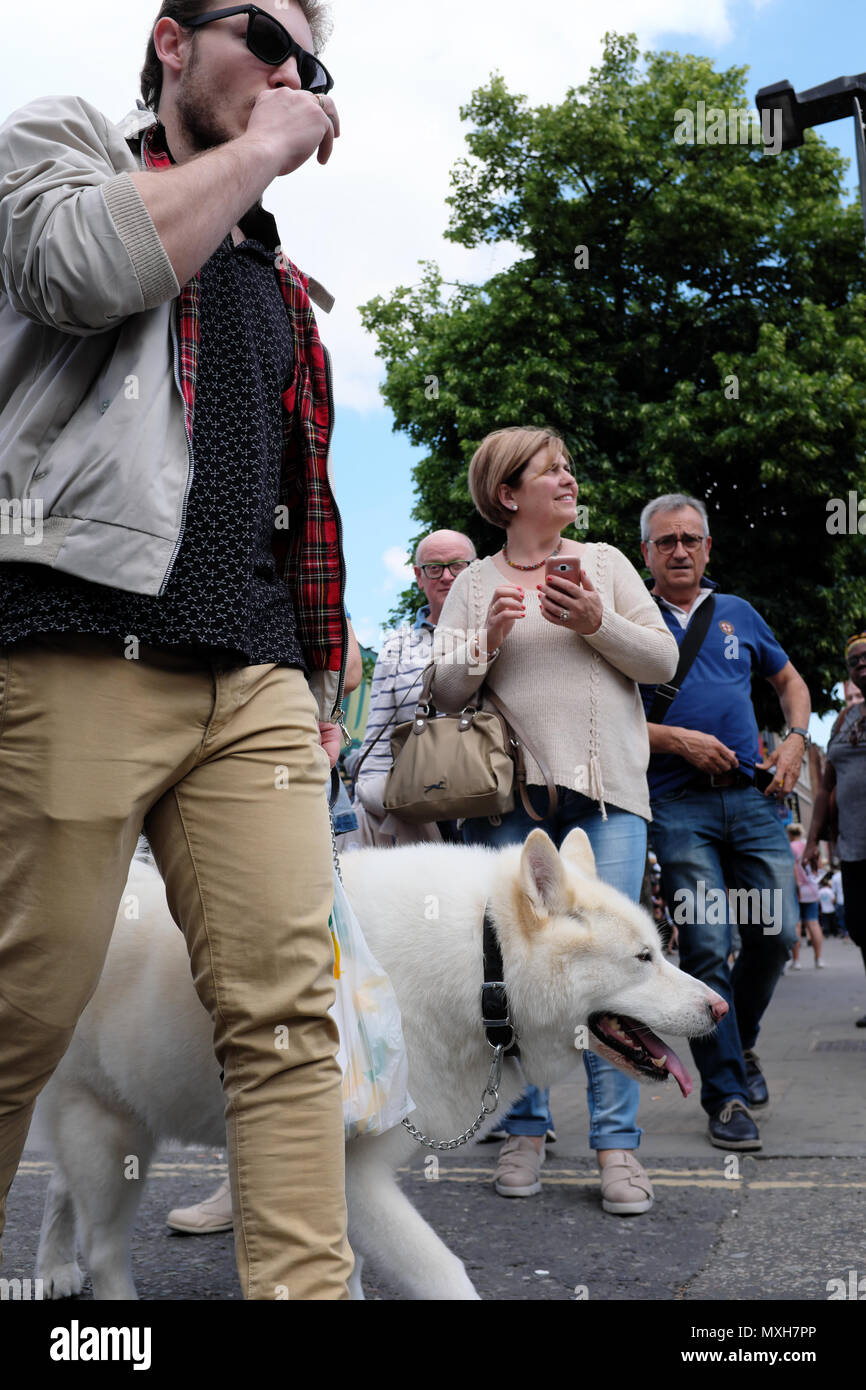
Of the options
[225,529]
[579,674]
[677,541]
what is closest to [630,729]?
[579,674]

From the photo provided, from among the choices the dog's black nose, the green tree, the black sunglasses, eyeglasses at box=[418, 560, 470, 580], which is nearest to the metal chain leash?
the dog's black nose

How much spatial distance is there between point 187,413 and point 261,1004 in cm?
95

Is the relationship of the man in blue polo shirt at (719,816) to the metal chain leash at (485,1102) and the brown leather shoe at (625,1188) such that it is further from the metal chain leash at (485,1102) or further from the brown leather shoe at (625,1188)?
the metal chain leash at (485,1102)

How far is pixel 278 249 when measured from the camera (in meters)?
2.51

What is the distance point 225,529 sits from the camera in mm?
2123

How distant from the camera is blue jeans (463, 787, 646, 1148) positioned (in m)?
4.17

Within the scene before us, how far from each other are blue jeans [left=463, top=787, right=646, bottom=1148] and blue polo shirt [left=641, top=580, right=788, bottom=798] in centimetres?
96

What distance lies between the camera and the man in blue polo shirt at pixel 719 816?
16.3 ft

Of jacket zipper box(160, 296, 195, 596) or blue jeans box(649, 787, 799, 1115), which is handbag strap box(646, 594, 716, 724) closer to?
blue jeans box(649, 787, 799, 1115)

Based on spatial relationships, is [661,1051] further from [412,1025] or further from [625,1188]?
[625,1188]

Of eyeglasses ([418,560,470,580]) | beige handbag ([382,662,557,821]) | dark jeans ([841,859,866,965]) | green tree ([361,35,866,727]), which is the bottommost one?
dark jeans ([841,859,866,965])

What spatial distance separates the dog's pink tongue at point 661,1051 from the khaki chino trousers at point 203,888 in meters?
1.40

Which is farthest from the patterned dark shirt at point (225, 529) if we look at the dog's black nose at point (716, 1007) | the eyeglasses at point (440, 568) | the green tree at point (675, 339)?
the green tree at point (675, 339)
